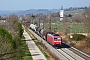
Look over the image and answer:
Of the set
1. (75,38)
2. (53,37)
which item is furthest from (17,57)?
(75,38)

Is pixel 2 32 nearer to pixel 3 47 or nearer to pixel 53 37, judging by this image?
pixel 3 47

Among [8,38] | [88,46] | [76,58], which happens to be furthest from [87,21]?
[8,38]

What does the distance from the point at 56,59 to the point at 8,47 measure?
869 centimetres

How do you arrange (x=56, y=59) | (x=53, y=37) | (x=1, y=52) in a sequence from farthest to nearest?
→ 1. (x=53, y=37)
2. (x=56, y=59)
3. (x=1, y=52)

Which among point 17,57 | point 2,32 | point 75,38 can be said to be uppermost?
point 2,32

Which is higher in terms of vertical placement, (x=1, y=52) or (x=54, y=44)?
(x=1, y=52)

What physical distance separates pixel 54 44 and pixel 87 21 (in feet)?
72.2

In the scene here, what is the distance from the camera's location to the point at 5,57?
25.4 meters

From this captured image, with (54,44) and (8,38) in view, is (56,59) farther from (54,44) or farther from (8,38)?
(54,44)

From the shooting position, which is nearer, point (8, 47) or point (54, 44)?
point (8, 47)

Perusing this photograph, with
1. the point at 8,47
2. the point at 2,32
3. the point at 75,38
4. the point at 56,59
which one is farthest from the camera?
the point at 75,38

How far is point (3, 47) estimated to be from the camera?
83.5ft

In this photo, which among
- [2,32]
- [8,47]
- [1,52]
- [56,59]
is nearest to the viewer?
[1,52]

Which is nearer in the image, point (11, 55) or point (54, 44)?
point (11, 55)
